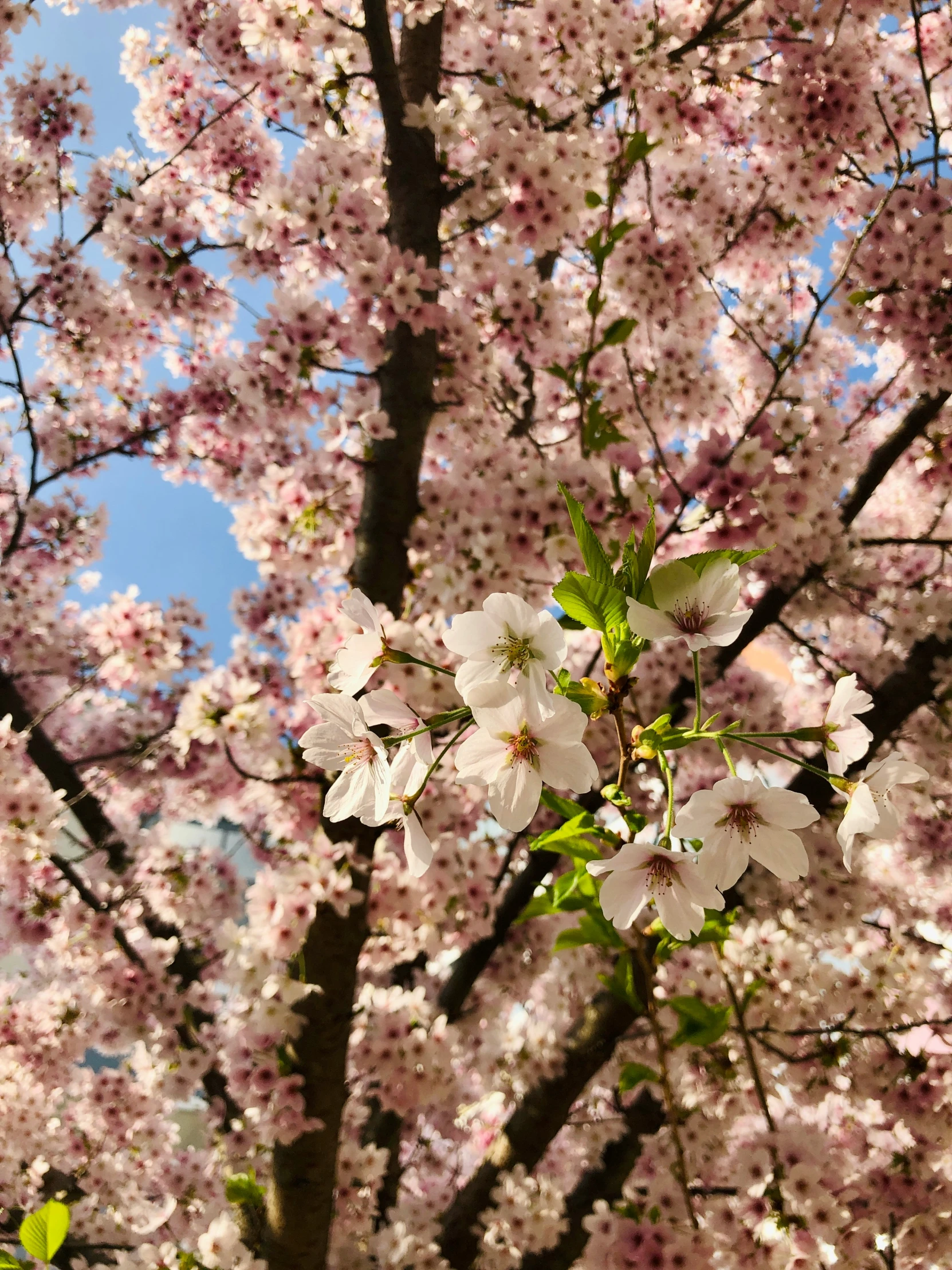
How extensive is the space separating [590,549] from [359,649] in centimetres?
32

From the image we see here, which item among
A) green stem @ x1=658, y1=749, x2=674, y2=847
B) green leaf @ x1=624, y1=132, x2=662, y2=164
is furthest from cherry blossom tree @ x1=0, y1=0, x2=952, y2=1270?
green stem @ x1=658, y1=749, x2=674, y2=847

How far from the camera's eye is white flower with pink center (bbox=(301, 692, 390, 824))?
0.84 meters

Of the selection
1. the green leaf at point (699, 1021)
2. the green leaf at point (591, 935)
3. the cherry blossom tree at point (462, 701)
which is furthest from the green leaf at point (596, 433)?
the green leaf at point (699, 1021)

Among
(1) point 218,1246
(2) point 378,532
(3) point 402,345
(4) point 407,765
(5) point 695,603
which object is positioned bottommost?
(1) point 218,1246

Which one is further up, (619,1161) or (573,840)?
(573,840)

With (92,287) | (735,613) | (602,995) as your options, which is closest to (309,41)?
(92,287)

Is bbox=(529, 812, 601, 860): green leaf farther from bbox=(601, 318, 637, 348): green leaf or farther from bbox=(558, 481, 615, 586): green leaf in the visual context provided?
bbox=(601, 318, 637, 348): green leaf

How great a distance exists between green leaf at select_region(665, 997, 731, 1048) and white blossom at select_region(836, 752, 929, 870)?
1171 mm

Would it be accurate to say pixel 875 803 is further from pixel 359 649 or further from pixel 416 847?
pixel 359 649

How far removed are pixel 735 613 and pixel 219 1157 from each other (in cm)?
360

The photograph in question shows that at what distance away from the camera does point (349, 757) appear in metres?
0.90

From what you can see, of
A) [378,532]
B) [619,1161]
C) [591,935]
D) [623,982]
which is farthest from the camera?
[619,1161]

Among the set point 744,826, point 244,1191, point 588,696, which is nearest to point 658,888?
point 744,826

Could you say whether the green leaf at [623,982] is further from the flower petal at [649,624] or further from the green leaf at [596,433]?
the green leaf at [596,433]
